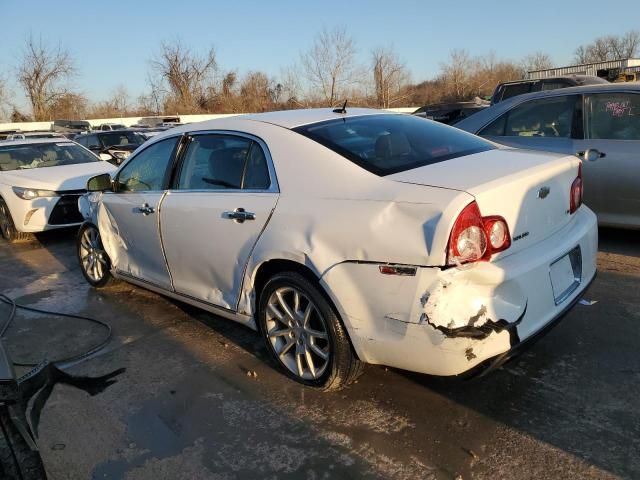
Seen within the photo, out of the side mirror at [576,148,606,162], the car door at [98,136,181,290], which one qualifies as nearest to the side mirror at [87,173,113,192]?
the car door at [98,136,181,290]

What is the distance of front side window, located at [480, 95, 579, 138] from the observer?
5.47 metres

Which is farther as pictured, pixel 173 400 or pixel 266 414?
pixel 173 400

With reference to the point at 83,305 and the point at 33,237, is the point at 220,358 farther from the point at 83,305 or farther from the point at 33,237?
the point at 33,237

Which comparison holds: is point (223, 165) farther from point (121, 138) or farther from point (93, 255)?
point (121, 138)

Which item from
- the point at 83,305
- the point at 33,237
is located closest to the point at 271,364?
the point at 83,305

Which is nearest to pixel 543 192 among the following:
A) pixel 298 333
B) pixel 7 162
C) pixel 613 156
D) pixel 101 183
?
pixel 298 333

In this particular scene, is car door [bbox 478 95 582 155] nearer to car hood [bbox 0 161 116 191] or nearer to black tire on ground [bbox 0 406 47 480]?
black tire on ground [bbox 0 406 47 480]

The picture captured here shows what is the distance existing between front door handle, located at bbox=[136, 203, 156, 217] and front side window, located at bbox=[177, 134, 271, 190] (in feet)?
1.12

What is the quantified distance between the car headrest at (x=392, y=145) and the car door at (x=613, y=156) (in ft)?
8.67

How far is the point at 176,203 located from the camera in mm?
3945

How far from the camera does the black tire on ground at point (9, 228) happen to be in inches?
318

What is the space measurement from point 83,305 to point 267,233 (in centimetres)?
279

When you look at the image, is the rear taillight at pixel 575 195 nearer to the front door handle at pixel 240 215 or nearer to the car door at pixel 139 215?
the front door handle at pixel 240 215

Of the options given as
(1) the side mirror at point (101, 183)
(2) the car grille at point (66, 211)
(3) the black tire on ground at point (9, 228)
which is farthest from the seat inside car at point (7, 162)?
(1) the side mirror at point (101, 183)
